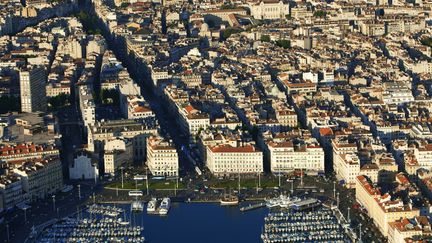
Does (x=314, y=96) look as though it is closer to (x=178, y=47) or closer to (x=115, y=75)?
(x=115, y=75)

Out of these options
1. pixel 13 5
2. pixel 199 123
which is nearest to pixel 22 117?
pixel 199 123

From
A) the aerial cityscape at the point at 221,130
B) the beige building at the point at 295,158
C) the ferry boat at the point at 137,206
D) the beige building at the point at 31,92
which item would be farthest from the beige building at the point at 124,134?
the beige building at the point at 31,92

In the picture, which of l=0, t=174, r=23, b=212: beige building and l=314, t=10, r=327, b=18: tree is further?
l=314, t=10, r=327, b=18: tree

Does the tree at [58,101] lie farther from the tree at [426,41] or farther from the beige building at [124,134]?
the tree at [426,41]

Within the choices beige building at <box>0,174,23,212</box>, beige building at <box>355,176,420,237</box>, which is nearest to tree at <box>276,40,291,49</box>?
beige building at <box>355,176,420,237</box>

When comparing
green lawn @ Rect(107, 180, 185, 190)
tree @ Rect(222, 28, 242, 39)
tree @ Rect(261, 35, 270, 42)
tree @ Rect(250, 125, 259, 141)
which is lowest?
green lawn @ Rect(107, 180, 185, 190)

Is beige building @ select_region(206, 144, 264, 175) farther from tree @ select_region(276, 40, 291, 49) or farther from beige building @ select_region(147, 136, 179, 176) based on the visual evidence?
tree @ select_region(276, 40, 291, 49)
